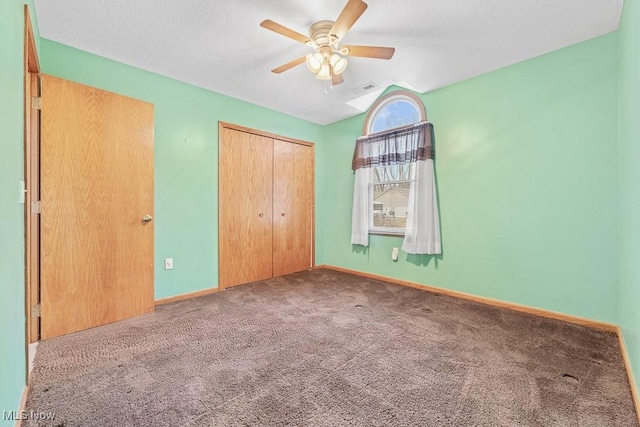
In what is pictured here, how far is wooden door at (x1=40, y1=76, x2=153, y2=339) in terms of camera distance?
2023mm

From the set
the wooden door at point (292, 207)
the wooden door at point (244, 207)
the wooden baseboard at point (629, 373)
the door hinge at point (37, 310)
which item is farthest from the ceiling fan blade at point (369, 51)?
the door hinge at point (37, 310)

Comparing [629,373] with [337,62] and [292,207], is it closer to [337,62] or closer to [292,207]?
[337,62]

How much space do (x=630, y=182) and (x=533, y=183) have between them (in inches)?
36.5

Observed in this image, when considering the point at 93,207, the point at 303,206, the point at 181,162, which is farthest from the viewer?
the point at 303,206

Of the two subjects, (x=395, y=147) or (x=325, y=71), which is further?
(x=395, y=147)

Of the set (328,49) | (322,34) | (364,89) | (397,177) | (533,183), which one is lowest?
(533,183)

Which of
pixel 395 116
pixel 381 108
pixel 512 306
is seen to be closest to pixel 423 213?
pixel 512 306

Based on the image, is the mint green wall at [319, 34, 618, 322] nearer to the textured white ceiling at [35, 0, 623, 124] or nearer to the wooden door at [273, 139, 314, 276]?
the textured white ceiling at [35, 0, 623, 124]

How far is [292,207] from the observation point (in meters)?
4.09

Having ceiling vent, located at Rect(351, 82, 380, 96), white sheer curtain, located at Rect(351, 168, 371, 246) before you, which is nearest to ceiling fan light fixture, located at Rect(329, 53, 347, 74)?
ceiling vent, located at Rect(351, 82, 380, 96)

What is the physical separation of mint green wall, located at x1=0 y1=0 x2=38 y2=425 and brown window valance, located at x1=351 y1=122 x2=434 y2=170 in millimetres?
3268

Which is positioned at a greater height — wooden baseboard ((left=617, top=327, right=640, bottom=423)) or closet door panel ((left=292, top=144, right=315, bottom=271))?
closet door panel ((left=292, top=144, right=315, bottom=271))

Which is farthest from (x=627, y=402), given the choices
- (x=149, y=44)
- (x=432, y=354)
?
(x=149, y=44)

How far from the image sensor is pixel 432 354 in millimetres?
1791
